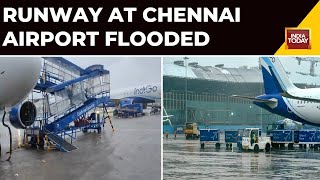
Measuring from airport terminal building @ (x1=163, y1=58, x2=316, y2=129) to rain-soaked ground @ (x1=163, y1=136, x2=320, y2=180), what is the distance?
0.78 ft

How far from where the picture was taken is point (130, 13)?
4473 millimetres

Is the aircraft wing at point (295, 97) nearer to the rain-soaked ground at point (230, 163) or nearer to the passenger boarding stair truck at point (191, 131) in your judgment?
the rain-soaked ground at point (230, 163)

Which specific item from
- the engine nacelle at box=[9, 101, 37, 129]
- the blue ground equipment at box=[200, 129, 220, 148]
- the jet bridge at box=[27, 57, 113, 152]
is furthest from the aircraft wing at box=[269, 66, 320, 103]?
the engine nacelle at box=[9, 101, 37, 129]

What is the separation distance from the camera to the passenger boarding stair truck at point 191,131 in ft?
15.5

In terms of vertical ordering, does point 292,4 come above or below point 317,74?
above

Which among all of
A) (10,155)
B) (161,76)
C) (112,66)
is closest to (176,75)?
(161,76)

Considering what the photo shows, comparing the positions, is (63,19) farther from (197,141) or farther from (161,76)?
(197,141)

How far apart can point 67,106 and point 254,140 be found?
175cm

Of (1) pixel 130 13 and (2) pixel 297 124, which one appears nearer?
(1) pixel 130 13

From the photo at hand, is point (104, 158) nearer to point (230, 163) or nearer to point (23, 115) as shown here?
point (23, 115)

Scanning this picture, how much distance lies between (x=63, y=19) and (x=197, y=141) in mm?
1614

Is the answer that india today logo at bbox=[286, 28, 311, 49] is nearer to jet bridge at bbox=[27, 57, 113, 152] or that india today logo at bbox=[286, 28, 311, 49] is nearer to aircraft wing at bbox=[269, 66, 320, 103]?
aircraft wing at bbox=[269, 66, 320, 103]

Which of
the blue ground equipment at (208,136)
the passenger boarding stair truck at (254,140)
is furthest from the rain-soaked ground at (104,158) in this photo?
the passenger boarding stair truck at (254,140)

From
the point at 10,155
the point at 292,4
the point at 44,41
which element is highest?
the point at 292,4
